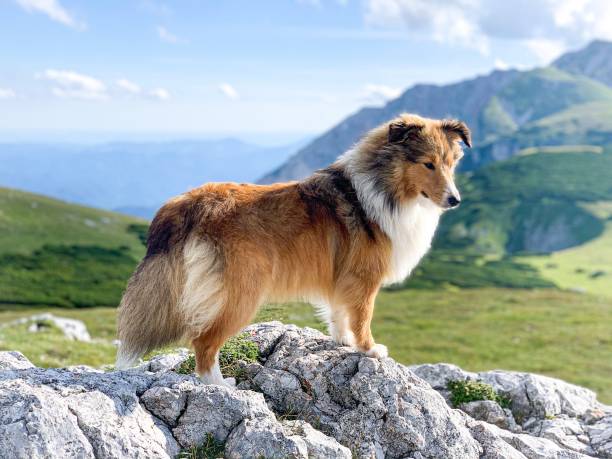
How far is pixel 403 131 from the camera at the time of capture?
373 inches

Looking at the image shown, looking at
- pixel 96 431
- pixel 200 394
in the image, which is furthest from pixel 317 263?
pixel 96 431

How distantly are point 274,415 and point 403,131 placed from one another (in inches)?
196

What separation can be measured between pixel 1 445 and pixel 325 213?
5.65 m

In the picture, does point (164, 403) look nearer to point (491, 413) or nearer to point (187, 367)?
point (187, 367)

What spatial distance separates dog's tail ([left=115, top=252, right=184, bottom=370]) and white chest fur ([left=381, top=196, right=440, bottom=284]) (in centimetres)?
365

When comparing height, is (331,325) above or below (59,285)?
above

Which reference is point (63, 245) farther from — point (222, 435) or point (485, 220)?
point (485, 220)

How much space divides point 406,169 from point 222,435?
509cm

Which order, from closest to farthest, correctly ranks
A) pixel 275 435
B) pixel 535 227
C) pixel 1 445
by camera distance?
pixel 1 445
pixel 275 435
pixel 535 227

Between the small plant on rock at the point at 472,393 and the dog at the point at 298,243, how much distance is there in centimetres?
272

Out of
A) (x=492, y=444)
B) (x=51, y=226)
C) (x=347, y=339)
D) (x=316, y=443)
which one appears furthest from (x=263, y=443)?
(x=51, y=226)

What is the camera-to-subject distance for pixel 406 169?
31.4 ft

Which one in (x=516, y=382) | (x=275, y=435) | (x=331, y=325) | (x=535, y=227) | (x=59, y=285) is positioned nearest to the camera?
(x=275, y=435)

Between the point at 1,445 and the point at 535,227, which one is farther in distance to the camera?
the point at 535,227
